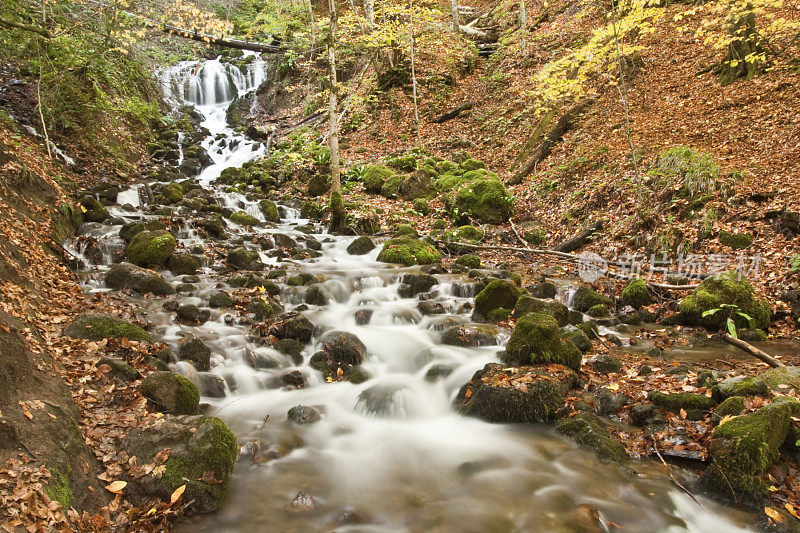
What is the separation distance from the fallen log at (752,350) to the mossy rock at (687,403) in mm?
1446

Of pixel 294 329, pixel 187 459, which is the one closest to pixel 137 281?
pixel 294 329

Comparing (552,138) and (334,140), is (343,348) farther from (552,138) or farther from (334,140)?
(552,138)

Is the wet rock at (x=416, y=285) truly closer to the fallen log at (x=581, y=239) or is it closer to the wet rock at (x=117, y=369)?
the fallen log at (x=581, y=239)

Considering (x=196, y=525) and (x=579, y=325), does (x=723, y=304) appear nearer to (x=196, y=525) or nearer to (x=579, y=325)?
(x=579, y=325)

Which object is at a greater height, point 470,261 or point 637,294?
point 470,261

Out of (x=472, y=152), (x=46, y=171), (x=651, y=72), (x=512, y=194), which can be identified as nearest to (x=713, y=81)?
(x=651, y=72)

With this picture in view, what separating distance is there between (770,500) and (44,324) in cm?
767

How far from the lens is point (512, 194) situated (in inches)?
587

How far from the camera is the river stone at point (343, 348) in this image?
274 inches

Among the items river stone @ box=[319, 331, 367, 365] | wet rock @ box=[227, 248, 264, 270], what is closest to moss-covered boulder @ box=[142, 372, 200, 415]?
river stone @ box=[319, 331, 367, 365]

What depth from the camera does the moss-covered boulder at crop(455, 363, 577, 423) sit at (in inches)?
212

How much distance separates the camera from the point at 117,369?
500cm

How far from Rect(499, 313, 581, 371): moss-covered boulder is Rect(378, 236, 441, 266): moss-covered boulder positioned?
5.57 metres

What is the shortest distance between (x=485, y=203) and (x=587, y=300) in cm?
564
